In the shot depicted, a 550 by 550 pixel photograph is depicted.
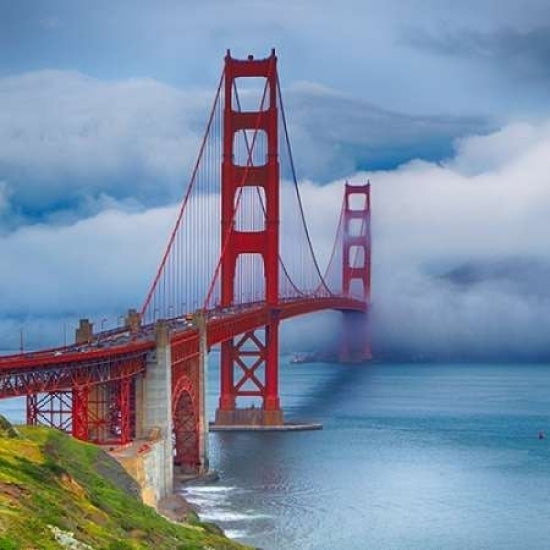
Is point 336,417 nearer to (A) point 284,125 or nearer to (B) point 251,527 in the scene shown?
(A) point 284,125

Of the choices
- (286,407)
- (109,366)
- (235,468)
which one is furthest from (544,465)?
(286,407)

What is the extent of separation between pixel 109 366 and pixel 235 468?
47.2 feet

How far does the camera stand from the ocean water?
39.6m

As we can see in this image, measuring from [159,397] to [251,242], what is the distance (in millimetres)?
32166

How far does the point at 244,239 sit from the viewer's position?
250ft

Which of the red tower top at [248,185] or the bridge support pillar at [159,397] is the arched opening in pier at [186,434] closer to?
the bridge support pillar at [159,397]

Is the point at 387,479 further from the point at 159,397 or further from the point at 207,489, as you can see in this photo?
the point at 159,397

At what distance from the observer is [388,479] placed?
51031mm

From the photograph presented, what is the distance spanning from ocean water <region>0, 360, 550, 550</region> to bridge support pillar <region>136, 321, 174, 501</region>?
8.98ft

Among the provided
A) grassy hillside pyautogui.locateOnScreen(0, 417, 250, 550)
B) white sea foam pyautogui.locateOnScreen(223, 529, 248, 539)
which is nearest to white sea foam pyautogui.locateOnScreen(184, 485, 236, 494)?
white sea foam pyautogui.locateOnScreen(223, 529, 248, 539)

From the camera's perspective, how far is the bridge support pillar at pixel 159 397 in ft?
145

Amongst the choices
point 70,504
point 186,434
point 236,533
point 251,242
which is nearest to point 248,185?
point 251,242

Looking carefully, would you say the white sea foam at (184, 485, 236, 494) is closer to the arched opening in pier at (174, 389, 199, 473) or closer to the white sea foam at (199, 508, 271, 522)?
the arched opening in pier at (174, 389, 199, 473)

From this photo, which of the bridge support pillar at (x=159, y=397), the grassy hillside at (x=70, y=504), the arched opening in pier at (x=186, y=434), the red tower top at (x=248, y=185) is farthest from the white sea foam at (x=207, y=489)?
the red tower top at (x=248, y=185)
